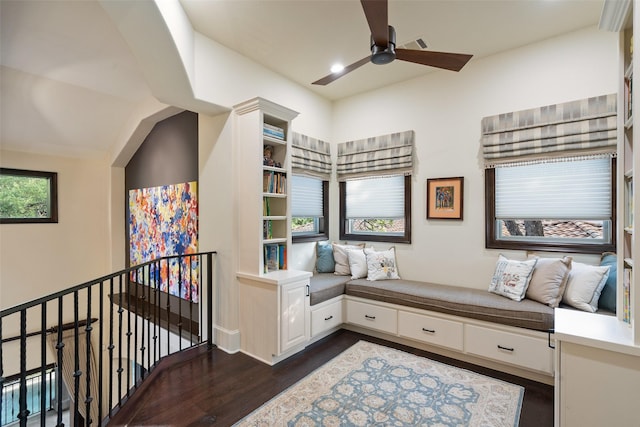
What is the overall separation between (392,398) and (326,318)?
121cm

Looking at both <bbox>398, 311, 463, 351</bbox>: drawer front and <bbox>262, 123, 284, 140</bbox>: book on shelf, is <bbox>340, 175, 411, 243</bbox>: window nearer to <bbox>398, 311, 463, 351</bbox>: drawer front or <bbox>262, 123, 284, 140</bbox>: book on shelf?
<bbox>398, 311, 463, 351</bbox>: drawer front

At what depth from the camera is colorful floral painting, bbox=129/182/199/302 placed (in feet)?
12.3

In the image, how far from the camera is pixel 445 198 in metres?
3.66

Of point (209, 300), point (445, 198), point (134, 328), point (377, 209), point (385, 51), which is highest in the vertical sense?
point (385, 51)

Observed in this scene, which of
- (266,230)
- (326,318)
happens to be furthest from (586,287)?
(266,230)

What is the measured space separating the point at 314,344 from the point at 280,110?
2.55 meters

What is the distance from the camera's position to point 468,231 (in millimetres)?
3510

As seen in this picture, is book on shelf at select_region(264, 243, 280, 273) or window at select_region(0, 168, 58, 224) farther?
window at select_region(0, 168, 58, 224)

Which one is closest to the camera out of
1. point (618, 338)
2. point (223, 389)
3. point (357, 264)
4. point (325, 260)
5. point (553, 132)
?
point (618, 338)

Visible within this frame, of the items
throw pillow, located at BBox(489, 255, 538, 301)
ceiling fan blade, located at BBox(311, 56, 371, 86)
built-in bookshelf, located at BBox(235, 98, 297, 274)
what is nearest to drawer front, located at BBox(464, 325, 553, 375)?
throw pillow, located at BBox(489, 255, 538, 301)

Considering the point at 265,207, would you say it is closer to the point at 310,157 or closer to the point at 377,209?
the point at 310,157

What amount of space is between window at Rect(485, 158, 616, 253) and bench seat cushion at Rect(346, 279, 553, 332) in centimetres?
71

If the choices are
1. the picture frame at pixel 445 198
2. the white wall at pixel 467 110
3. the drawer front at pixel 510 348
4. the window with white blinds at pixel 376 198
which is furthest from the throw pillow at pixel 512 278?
the window with white blinds at pixel 376 198

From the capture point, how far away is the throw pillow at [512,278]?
2855 mm
